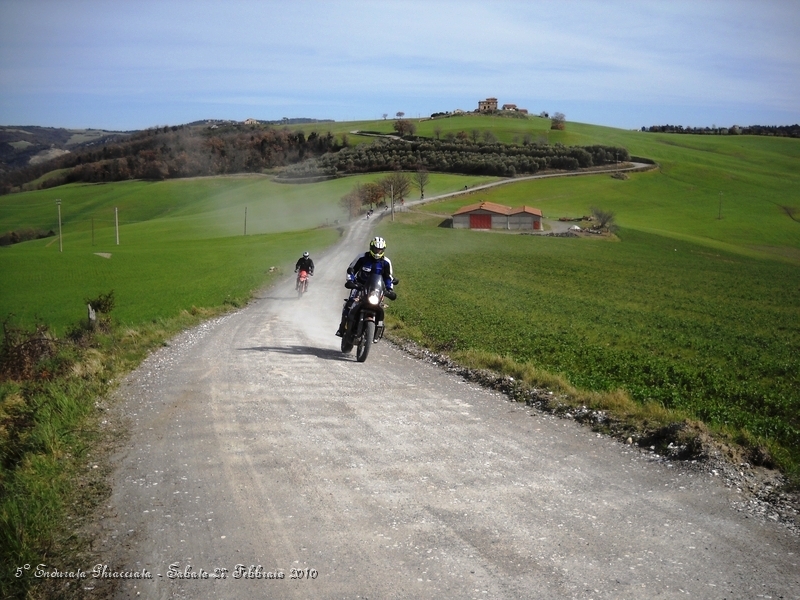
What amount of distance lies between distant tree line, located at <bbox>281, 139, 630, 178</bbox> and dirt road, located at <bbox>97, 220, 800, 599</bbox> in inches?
4938

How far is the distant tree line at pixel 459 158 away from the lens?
133875mm

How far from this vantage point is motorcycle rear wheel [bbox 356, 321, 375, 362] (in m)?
13.4

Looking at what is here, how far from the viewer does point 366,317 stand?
44.3 ft

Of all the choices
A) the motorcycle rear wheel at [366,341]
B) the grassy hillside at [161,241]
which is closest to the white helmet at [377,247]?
the motorcycle rear wheel at [366,341]

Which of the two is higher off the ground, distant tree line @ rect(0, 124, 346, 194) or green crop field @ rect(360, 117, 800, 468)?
distant tree line @ rect(0, 124, 346, 194)

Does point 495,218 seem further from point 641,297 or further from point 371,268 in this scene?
point 371,268

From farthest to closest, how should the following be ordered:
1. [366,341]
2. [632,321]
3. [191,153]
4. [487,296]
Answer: [191,153] < [487,296] < [632,321] < [366,341]

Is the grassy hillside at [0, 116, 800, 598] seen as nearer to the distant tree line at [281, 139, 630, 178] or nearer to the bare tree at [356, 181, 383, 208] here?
the bare tree at [356, 181, 383, 208]

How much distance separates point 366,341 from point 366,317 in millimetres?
475

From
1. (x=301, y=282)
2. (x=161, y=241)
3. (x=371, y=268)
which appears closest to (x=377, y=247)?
(x=371, y=268)

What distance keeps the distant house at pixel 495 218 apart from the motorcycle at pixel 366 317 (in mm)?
78679

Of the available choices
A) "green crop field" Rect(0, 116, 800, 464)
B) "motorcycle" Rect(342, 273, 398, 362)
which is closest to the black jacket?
"green crop field" Rect(0, 116, 800, 464)

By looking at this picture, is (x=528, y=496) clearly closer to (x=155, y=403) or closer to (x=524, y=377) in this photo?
(x=524, y=377)

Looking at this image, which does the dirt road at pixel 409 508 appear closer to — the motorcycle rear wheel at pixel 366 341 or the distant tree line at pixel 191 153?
the motorcycle rear wheel at pixel 366 341
